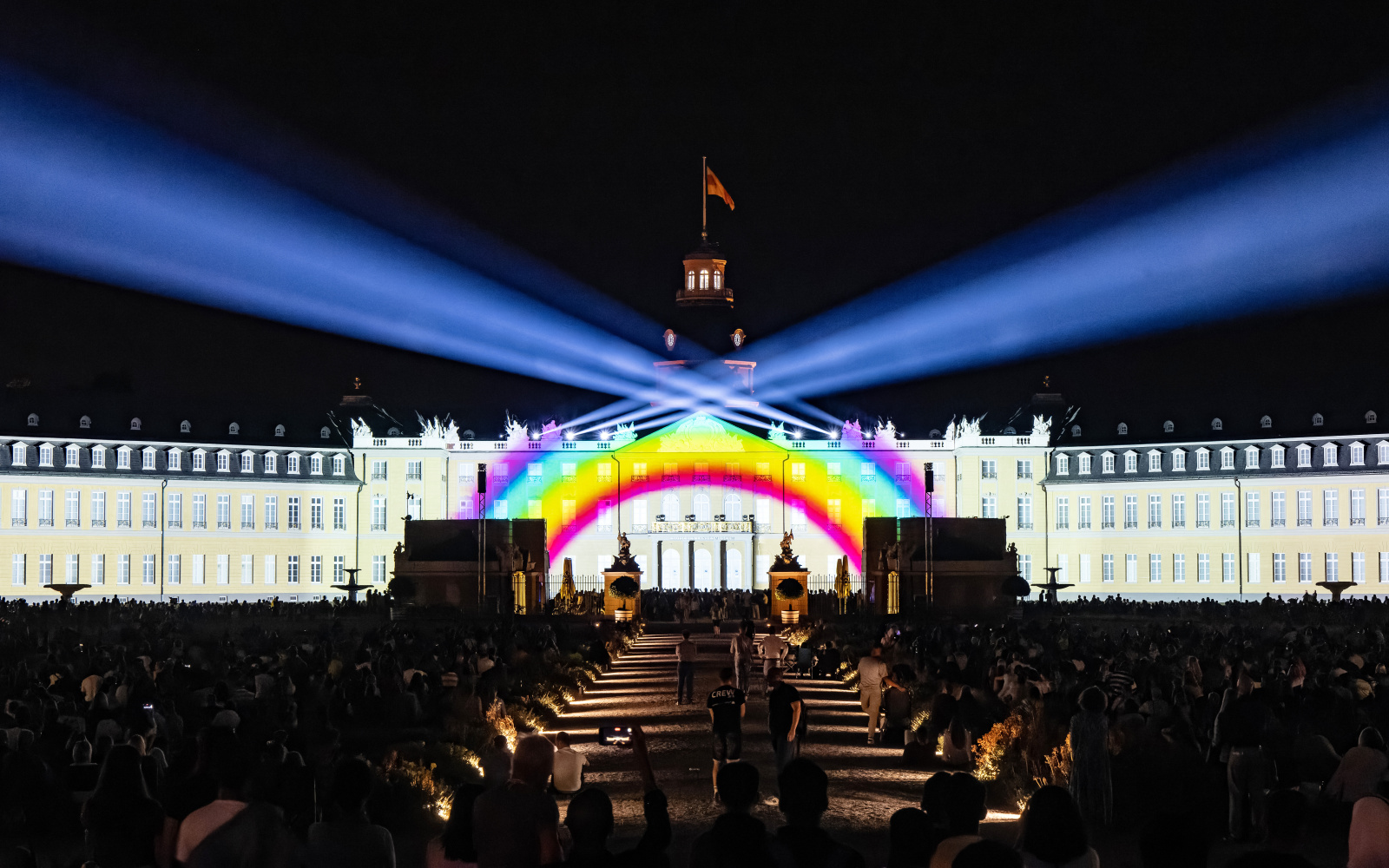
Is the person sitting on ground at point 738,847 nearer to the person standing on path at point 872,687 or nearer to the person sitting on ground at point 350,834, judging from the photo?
the person sitting on ground at point 350,834

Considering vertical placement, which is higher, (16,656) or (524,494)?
(524,494)

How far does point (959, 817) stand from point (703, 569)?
90.4 m

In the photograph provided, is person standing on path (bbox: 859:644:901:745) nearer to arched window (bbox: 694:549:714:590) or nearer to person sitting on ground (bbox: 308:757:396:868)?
person sitting on ground (bbox: 308:757:396:868)

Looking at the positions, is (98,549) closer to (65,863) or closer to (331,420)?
(331,420)

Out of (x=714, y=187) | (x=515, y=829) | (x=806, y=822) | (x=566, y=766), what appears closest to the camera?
(x=806, y=822)

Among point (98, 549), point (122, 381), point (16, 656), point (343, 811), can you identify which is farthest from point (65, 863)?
point (122, 381)

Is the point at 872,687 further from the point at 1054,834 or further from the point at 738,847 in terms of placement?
the point at 738,847

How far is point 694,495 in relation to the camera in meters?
99.1

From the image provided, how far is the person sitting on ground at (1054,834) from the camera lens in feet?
25.8

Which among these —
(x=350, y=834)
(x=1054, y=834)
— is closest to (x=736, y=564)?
(x=350, y=834)

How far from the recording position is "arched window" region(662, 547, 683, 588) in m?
97.8

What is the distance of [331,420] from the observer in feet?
323

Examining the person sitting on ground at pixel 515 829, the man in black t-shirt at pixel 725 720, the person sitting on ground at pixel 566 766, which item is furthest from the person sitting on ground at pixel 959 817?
the man in black t-shirt at pixel 725 720

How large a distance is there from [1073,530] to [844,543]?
38.7 ft
